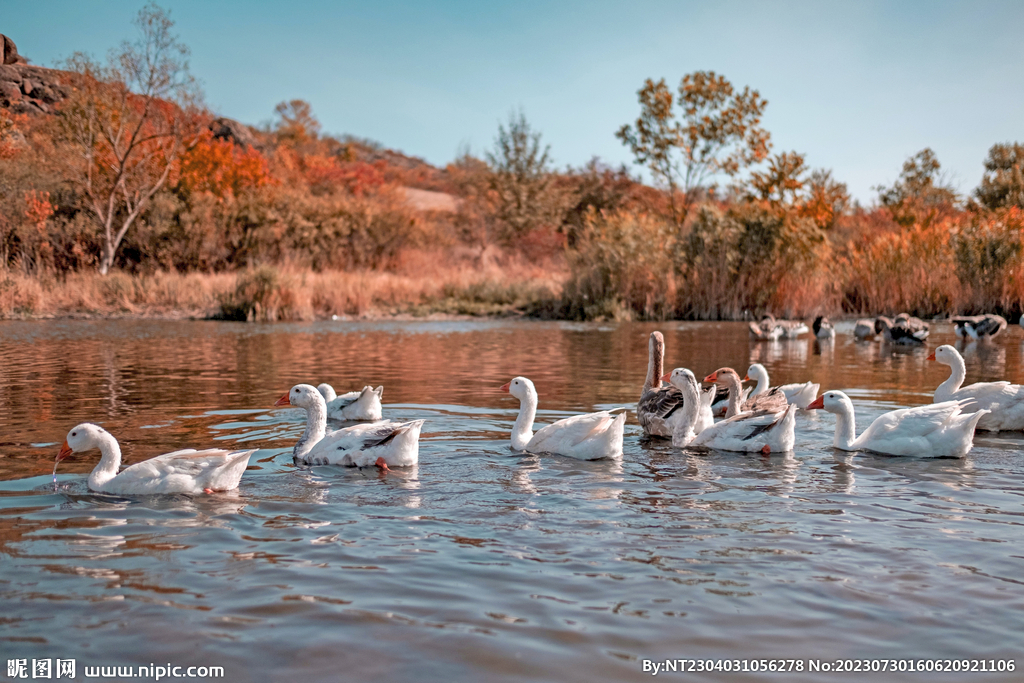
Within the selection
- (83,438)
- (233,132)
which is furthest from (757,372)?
(233,132)

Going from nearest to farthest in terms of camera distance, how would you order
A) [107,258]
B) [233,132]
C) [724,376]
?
1. [724,376]
2. [107,258]
3. [233,132]

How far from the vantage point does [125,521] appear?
16.9ft

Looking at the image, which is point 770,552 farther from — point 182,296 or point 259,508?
point 182,296

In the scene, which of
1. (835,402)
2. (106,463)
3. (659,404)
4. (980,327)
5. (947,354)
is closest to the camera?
(106,463)

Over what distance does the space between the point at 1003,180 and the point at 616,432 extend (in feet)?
139

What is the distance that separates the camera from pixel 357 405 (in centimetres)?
894

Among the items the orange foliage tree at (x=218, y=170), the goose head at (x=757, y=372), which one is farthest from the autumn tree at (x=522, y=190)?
the goose head at (x=757, y=372)

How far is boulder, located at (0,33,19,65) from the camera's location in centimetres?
3166

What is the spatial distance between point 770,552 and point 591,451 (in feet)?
8.53

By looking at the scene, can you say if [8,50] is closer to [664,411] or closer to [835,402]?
[664,411]

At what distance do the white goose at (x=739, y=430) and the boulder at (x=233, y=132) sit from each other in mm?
55460

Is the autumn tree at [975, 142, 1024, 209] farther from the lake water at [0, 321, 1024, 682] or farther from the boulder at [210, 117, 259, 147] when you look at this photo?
the boulder at [210, 117, 259, 147]

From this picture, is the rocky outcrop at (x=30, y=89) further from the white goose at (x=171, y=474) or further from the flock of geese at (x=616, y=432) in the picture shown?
the white goose at (x=171, y=474)

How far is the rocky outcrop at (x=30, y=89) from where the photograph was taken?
34.8m
